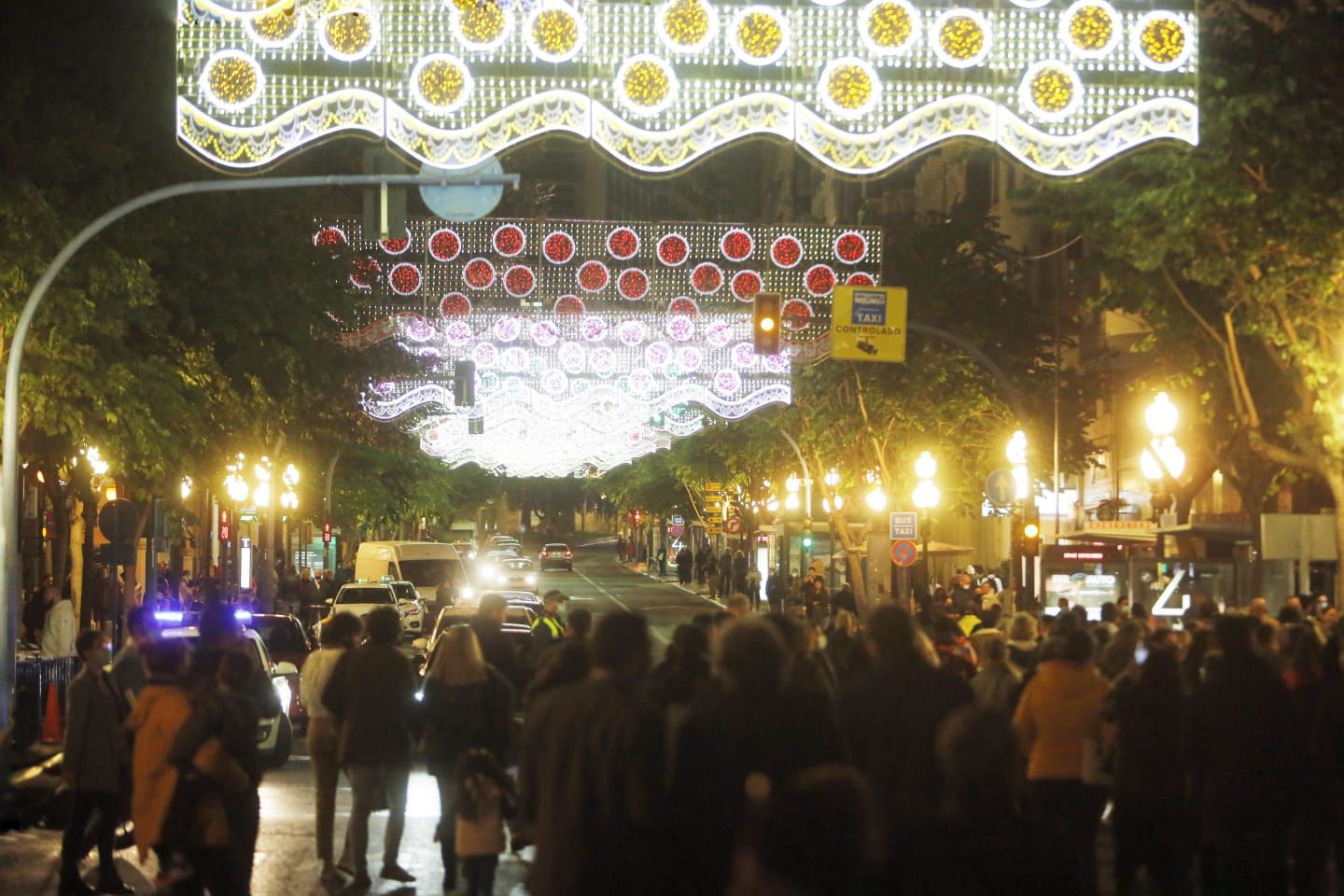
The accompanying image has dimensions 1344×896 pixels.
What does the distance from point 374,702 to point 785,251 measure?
2203 cm

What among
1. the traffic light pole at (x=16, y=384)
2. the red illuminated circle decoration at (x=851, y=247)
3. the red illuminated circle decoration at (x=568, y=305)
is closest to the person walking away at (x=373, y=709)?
the traffic light pole at (x=16, y=384)

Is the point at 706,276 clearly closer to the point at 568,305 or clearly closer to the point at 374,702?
the point at 568,305

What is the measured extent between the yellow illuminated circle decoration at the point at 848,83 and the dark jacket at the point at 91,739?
7753mm

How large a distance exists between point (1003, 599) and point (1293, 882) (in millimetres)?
22312

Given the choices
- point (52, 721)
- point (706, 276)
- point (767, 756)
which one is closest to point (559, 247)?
point (706, 276)

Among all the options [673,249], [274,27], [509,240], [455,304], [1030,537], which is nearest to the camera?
[274,27]

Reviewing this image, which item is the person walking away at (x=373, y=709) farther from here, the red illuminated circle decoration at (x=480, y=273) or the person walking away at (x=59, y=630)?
the red illuminated circle decoration at (x=480, y=273)

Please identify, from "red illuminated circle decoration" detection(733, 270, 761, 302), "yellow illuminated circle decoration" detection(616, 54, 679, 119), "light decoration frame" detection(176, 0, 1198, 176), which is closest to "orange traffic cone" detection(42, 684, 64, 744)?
"light decoration frame" detection(176, 0, 1198, 176)

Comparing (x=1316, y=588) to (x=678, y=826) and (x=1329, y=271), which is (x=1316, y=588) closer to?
(x=1329, y=271)

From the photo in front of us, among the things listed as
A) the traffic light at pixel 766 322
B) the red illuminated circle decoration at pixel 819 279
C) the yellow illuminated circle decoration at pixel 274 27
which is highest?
the red illuminated circle decoration at pixel 819 279

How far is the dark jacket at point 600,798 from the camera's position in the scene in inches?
271

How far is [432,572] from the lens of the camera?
5278 centimetres

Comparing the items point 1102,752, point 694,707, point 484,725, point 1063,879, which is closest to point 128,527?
point 484,725

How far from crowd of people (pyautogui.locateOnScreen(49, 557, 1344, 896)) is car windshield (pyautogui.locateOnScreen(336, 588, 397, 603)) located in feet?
91.9
